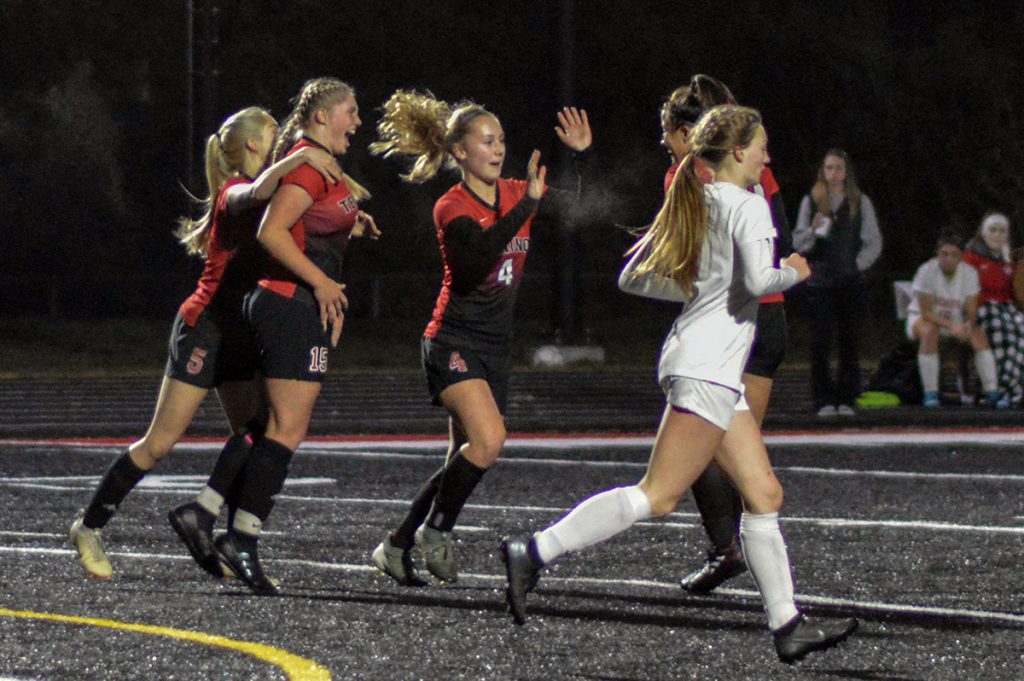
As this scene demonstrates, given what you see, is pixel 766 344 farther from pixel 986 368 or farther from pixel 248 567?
pixel 986 368

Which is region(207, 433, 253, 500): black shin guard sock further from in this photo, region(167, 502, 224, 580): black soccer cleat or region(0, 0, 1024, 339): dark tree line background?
region(0, 0, 1024, 339): dark tree line background

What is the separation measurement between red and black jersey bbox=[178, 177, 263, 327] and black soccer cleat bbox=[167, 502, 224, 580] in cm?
71

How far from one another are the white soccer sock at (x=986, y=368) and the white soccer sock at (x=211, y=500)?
10145mm

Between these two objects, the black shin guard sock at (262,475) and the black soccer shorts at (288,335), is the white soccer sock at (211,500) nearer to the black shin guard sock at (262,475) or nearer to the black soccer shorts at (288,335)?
the black shin guard sock at (262,475)

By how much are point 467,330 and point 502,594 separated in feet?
3.12

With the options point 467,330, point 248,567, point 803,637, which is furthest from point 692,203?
point 248,567

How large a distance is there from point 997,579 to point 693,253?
2368mm

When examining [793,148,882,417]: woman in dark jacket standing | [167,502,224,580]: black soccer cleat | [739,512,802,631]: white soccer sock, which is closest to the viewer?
[739,512,802,631]: white soccer sock

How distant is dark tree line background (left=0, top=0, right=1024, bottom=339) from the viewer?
125ft

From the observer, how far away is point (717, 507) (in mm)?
7750

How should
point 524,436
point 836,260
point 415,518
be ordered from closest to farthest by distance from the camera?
point 415,518, point 524,436, point 836,260

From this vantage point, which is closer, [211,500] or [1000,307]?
[211,500]

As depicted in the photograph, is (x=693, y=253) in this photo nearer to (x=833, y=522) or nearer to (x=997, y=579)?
(x=997, y=579)

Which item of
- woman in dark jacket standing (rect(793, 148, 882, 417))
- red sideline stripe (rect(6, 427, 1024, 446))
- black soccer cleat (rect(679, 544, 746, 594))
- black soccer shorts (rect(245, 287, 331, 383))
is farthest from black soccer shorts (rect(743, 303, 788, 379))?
woman in dark jacket standing (rect(793, 148, 882, 417))
